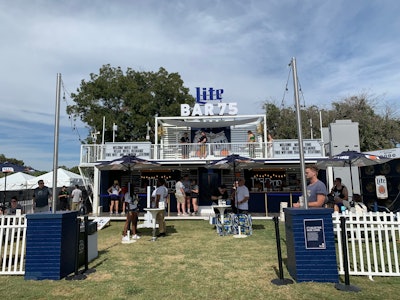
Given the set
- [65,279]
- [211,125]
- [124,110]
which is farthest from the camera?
[124,110]

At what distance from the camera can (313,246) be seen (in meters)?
4.38

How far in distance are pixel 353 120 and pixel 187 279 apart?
27.3 m

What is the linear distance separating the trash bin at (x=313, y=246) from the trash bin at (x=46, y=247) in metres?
3.74

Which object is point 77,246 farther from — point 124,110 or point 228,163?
point 124,110

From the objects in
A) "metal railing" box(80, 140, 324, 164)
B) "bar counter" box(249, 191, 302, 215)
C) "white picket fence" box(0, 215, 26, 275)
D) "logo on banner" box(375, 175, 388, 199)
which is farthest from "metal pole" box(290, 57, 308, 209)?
"logo on banner" box(375, 175, 388, 199)

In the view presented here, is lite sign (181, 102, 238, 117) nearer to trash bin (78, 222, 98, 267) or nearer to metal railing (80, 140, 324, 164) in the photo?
metal railing (80, 140, 324, 164)

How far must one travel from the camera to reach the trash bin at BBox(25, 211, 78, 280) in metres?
4.73

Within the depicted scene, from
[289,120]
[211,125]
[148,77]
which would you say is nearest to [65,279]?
[211,125]

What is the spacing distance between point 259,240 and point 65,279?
4.71 m

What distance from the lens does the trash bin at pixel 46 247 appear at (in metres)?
4.73

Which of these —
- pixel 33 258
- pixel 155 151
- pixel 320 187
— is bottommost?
pixel 33 258

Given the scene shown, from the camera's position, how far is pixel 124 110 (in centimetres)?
2789

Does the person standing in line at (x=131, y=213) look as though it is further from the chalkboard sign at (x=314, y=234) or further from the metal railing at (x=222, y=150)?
the metal railing at (x=222, y=150)

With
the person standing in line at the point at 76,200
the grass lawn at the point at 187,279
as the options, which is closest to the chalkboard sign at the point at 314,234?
the grass lawn at the point at 187,279
